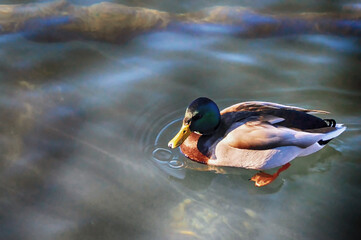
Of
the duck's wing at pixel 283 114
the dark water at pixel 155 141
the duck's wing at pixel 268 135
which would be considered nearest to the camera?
the dark water at pixel 155 141

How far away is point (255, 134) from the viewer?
448 cm

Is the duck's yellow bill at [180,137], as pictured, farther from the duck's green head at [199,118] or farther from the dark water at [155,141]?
the dark water at [155,141]

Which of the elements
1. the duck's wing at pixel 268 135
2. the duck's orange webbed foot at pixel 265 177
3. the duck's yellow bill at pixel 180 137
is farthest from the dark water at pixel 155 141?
the duck's wing at pixel 268 135

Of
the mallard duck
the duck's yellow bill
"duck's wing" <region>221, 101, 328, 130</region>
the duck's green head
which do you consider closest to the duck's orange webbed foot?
the mallard duck

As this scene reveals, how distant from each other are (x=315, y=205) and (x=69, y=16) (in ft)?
14.1

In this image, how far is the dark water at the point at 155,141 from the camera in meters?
4.09

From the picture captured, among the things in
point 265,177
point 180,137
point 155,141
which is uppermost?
point 180,137

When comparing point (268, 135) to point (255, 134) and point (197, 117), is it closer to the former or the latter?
point (255, 134)

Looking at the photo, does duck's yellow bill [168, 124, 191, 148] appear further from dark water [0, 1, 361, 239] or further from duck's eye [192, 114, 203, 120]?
dark water [0, 1, 361, 239]

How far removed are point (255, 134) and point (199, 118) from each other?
0.57m

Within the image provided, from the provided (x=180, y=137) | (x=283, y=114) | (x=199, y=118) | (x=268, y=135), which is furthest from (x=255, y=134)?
(x=180, y=137)

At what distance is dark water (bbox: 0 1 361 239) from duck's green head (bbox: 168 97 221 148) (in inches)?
11.3

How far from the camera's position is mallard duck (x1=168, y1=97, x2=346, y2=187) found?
4496 millimetres

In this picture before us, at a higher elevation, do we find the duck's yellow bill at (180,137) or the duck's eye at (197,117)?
the duck's eye at (197,117)
